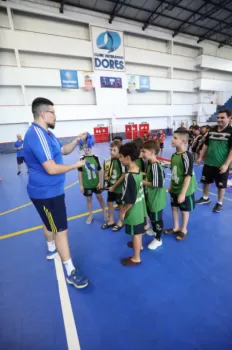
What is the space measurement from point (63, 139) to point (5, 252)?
14518mm

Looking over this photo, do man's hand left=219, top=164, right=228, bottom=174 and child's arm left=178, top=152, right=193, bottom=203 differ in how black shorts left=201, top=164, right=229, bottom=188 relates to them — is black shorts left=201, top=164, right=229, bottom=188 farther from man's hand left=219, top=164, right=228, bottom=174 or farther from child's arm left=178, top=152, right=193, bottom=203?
child's arm left=178, top=152, right=193, bottom=203

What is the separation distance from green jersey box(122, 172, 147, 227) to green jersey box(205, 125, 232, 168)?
2.26m

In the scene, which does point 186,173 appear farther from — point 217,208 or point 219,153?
point 217,208

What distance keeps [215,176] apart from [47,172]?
11.0ft

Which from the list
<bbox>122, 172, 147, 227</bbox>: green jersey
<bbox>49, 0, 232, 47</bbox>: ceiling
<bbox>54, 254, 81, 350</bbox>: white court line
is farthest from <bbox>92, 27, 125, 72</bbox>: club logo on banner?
<bbox>54, 254, 81, 350</bbox>: white court line

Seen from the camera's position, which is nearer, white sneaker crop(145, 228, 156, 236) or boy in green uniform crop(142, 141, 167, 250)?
boy in green uniform crop(142, 141, 167, 250)

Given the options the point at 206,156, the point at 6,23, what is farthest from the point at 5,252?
the point at 6,23

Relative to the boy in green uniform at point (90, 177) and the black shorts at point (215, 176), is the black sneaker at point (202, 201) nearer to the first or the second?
the black shorts at point (215, 176)

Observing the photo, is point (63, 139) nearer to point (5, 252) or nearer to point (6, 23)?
point (6, 23)

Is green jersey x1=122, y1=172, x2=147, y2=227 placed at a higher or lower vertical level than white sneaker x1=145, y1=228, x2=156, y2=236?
higher

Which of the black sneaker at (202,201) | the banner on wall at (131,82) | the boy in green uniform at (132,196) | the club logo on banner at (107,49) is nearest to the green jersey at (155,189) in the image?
the boy in green uniform at (132,196)

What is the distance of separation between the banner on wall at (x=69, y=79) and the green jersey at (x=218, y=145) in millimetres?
14404

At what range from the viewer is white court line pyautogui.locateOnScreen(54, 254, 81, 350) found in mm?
1526

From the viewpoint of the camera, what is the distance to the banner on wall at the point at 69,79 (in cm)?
1459
